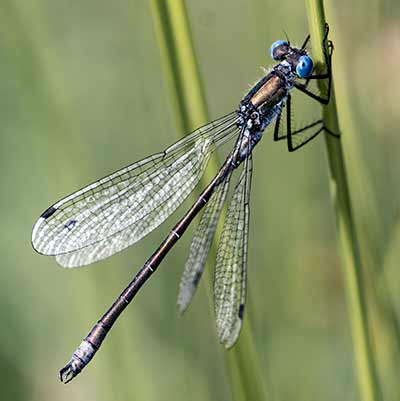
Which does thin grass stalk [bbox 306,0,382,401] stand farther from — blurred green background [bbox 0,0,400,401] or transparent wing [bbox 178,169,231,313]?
transparent wing [bbox 178,169,231,313]

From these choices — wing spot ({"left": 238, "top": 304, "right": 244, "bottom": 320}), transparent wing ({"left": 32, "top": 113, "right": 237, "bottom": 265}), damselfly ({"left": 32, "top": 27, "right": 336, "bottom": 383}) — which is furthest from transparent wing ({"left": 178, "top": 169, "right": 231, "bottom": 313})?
transparent wing ({"left": 32, "top": 113, "right": 237, "bottom": 265})

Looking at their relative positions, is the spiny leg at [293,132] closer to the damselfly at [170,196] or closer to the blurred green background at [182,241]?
the damselfly at [170,196]

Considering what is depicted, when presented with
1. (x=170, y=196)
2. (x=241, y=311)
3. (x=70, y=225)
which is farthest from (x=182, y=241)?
(x=241, y=311)

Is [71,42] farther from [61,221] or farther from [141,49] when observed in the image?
[61,221]

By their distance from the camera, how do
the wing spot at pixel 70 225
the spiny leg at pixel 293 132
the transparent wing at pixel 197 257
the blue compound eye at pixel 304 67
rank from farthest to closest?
the wing spot at pixel 70 225
the spiny leg at pixel 293 132
the blue compound eye at pixel 304 67
the transparent wing at pixel 197 257

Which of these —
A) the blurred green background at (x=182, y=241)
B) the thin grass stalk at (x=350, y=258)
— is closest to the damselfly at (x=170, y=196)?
the blurred green background at (x=182, y=241)

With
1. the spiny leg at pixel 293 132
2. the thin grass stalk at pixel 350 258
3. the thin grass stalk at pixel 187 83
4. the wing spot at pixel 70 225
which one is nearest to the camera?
the thin grass stalk at pixel 350 258

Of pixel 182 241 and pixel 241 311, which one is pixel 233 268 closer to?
pixel 241 311
